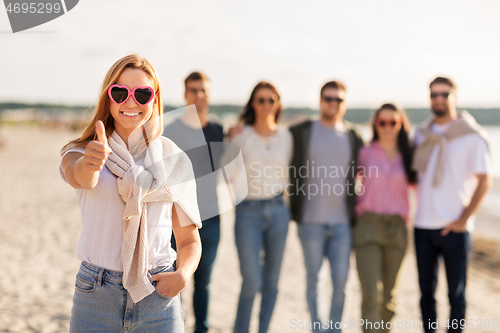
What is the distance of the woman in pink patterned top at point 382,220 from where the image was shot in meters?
3.28

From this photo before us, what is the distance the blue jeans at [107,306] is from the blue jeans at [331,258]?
197 cm

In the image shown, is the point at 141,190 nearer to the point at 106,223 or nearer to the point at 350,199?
the point at 106,223

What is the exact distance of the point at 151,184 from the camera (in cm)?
158

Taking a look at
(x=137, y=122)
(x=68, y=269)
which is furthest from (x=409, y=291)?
(x=137, y=122)

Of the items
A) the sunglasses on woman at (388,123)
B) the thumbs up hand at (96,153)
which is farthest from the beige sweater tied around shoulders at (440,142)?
the thumbs up hand at (96,153)

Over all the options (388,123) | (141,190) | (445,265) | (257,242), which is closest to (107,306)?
(141,190)

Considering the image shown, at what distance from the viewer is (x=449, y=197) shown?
3389 millimetres

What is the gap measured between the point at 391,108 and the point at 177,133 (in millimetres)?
1999

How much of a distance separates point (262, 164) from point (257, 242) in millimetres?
668

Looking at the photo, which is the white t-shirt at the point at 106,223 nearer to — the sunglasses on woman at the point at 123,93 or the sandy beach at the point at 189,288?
the sunglasses on woman at the point at 123,93

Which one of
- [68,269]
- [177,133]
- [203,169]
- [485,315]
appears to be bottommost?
[485,315]

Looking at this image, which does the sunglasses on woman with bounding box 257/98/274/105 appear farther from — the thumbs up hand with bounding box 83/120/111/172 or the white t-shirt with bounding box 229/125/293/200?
the thumbs up hand with bounding box 83/120/111/172

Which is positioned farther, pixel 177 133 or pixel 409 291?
pixel 409 291

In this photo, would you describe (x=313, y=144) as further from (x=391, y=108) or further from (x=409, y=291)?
(x=409, y=291)
